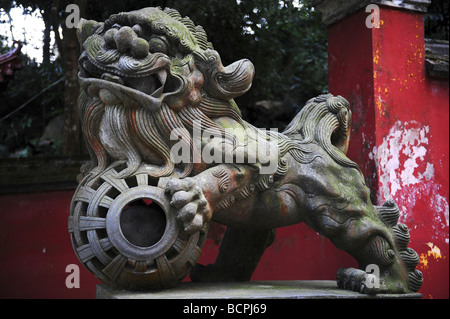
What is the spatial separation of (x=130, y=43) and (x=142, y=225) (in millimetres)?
753

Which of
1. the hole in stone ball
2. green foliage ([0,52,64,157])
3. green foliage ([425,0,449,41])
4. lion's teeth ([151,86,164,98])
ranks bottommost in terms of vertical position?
the hole in stone ball

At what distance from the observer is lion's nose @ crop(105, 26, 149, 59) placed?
A: 2.15m

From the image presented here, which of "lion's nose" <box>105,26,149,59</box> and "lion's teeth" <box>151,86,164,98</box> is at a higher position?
"lion's nose" <box>105,26,149,59</box>

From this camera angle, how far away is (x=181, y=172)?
224 cm

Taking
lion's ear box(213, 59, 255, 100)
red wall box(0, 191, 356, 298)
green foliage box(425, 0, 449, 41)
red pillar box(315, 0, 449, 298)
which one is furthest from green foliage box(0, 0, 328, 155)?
lion's ear box(213, 59, 255, 100)

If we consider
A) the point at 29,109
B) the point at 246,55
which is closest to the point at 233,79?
the point at 246,55

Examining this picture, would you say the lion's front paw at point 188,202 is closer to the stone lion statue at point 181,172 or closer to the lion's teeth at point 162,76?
the stone lion statue at point 181,172

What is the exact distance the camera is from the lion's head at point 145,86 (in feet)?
7.11

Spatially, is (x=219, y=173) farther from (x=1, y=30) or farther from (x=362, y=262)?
(x=1, y=30)

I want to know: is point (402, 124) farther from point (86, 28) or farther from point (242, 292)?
point (86, 28)

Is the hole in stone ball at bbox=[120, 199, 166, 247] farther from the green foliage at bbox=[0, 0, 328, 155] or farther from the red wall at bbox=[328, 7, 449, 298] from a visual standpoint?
the green foliage at bbox=[0, 0, 328, 155]

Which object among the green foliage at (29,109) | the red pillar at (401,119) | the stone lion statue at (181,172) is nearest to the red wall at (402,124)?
the red pillar at (401,119)

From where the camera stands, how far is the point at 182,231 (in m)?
2.09
